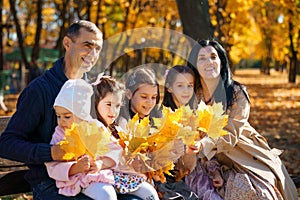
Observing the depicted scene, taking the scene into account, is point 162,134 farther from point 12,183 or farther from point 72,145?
point 12,183

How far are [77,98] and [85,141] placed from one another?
352mm

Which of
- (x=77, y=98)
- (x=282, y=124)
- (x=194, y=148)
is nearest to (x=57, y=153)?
(x=77, y=98)

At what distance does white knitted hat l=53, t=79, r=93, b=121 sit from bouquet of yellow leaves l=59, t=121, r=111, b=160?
214 millimetres

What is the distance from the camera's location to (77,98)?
3.35 metres

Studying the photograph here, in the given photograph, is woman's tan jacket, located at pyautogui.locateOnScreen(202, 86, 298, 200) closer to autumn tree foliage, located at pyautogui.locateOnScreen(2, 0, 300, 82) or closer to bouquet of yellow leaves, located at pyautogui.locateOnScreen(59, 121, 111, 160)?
bouquet of yellow leaves, located at pyautogui.locateOnScreen(59, 121, 111, 160)

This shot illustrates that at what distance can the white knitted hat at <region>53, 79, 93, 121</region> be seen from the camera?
3336mm

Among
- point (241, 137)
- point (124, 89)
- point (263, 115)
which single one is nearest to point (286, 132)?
point (263, 115)

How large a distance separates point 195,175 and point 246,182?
0.40 metres

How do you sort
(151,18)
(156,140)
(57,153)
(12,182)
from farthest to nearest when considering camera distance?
(151,18)
(12,182)
(156,140)
(57,153)

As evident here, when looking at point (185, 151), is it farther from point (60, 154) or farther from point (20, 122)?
point (20, 122)

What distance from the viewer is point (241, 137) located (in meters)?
4.29

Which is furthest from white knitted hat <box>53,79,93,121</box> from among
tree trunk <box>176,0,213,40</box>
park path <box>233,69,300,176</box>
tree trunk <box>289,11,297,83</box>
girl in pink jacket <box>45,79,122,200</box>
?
tree trunk <box>289,11,297,83</box>

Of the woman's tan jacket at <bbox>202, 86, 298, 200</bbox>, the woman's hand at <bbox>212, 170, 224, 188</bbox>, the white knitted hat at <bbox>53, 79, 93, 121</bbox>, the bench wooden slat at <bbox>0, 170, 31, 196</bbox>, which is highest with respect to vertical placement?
the white knitted hat at <bbox>53, 79, 93, 121</bbox>

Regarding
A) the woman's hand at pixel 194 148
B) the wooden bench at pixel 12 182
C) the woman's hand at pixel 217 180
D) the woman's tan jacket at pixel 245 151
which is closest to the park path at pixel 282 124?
the woman's tan jacket at pixel 245 151
